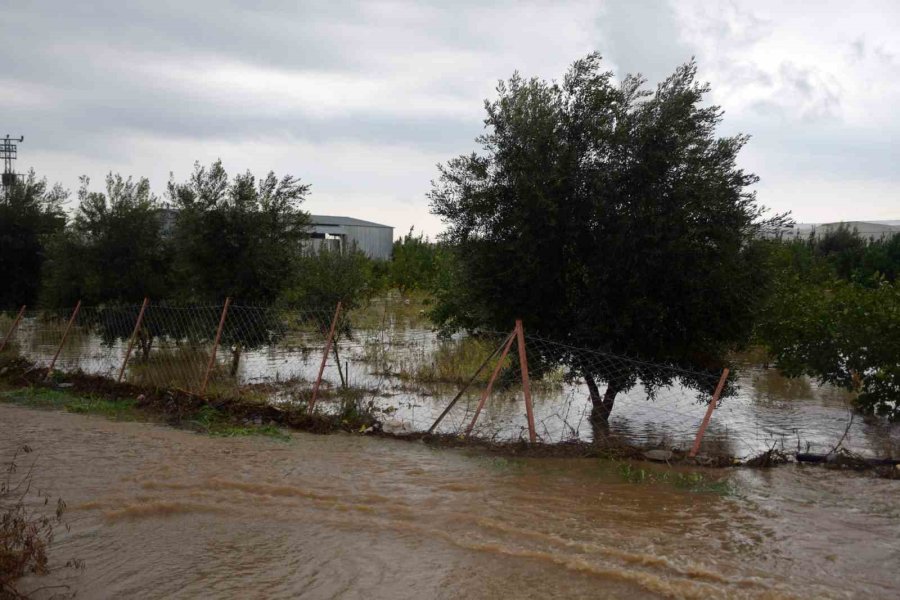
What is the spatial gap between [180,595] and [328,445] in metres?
4.72

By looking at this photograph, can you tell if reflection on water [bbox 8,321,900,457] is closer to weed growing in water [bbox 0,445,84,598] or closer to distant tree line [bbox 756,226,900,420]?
distant tree line [bbox 756,226,900,420]

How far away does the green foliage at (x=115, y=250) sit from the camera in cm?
1834


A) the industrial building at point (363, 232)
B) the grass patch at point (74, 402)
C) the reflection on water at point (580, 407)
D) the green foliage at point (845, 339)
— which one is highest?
the industrial building at point (363, 232)

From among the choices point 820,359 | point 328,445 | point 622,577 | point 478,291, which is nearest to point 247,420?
point 328,445

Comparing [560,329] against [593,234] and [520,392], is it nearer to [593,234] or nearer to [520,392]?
[593,234]

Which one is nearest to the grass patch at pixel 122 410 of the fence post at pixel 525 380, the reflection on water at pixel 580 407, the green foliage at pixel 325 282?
the reflection on water at pixel 580 407

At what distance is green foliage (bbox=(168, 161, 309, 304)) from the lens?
15.9 meters

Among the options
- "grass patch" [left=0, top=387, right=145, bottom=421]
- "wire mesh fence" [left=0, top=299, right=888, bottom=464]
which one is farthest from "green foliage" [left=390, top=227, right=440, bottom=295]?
"grass patch" [left=0, top=387, right=145, bottom=421]

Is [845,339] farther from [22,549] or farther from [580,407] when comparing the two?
[22,549]

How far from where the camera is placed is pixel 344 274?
1627 cm

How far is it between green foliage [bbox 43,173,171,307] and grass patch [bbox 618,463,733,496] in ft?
44.4

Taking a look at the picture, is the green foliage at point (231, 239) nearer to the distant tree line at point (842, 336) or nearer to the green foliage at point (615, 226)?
the green foliage at point (615, 226)

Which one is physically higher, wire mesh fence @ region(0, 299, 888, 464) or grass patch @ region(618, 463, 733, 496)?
wire mesh fence @ region(0, 299, 888, 464)

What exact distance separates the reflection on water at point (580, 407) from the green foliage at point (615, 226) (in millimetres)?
1203
